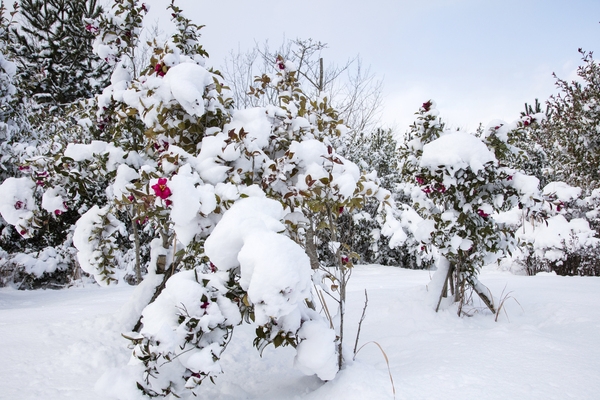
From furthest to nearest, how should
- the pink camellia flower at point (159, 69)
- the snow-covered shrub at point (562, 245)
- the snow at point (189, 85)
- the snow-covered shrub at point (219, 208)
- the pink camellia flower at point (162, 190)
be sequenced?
the snow-covered shrub at point (562, 245) < the pink camellia flower at point (159, 69) < the snow at point (189, 85) < the pink camellia flower at point (162, 190) < the snow-covered shrub at point (219, 208)

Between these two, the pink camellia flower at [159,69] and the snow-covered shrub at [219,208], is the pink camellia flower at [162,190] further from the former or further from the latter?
the pink camellia flower at [159,69]

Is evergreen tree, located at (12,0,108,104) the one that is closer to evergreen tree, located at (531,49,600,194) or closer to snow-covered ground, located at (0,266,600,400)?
snow-covered ground, located at (0,266,600,400)

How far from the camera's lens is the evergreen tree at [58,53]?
1091 cm

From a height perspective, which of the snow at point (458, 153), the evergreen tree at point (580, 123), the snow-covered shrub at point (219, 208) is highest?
the evergreen tree at point (580, 123)

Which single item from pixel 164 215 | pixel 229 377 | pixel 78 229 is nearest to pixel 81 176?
pixel 78 229

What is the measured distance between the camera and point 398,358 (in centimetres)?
205

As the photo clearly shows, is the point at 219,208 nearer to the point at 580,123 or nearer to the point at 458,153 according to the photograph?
the point at 458,153

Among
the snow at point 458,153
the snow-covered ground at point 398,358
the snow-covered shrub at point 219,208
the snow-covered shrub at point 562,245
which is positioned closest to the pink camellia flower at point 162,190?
the snow-covered shrub at point 219,208

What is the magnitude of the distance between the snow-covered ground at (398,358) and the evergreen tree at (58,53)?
10.5 metres

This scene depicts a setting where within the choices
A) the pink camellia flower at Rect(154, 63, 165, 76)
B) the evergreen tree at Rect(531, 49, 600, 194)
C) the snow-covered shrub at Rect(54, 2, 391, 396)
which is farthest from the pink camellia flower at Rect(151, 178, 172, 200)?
the evergreen tree at Rect(531, 49, 600, 194)

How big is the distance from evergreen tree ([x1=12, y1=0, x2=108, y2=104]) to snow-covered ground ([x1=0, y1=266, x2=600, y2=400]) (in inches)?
414

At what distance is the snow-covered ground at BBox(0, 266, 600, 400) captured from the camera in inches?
58.7

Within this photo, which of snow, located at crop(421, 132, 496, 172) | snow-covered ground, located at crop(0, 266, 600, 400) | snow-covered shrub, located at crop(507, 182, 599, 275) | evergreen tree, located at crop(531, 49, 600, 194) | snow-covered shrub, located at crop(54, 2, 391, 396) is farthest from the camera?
snow-covered shrub, located at crop(507, 182, 599, 275)

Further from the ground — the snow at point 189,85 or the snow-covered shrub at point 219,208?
the snow at point 189,85
